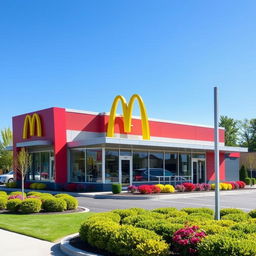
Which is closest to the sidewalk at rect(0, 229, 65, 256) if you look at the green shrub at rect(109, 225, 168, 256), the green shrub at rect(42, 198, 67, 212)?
the green shrub at rect(109, 225, 168, 256)

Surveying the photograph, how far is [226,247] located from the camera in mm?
5559

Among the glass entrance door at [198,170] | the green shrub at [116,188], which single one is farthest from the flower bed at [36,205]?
the glass entrance door at [198,170]

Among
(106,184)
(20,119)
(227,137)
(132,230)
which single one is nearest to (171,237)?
(132,230)

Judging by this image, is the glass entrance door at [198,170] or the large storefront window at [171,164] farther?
the glass entrance door at [198,170]

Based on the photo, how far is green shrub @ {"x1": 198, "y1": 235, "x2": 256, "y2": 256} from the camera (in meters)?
5.44

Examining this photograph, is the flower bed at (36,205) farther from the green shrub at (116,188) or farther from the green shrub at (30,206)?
the green shrub at (116,188)

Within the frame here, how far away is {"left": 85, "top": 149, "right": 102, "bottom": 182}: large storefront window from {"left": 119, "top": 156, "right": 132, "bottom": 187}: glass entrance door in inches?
65.0

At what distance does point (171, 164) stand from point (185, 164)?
2.20 meters

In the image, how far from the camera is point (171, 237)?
7254 millimetres

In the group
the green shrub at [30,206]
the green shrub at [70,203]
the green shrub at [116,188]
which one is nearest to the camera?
the green shrub at [30,206]

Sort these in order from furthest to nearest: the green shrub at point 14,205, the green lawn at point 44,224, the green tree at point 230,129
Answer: the green tree at point 230,129 → the green shrub at point 14,205 → the green lawn at point 44,224

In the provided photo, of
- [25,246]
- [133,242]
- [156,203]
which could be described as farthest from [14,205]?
[133,242]

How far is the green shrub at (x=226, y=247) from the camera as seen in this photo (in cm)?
544

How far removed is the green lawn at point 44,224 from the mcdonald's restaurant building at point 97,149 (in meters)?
11.6
